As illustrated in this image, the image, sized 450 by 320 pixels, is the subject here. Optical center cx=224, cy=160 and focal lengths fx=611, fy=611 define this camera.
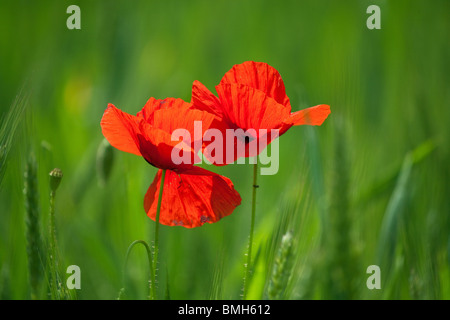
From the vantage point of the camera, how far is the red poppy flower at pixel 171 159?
0.42m

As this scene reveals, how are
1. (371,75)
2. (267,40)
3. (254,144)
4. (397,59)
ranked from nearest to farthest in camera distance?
1. (254,144)
2. (371,75)
3. (397,59)
4. (267,40)

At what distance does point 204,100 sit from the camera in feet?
1.45

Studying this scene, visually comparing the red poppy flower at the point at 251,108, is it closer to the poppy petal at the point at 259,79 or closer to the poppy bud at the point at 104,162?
the poppy petal at the point at 259,79

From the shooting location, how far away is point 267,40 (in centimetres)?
175

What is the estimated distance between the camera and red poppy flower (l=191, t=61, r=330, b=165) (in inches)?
16.8

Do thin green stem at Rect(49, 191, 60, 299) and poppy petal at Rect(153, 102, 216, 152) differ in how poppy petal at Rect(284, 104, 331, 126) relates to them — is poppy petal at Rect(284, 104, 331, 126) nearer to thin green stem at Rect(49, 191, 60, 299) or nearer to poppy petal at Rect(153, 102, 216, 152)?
poppy petal at Rect(153, 102, 216, 152)

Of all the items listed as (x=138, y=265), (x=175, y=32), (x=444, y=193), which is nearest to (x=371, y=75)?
(x=444, y=193)

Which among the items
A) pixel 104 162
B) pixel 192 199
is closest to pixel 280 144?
pixel 104 162

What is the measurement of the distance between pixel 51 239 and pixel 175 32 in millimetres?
1455

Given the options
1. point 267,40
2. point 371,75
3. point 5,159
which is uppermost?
point 267,40

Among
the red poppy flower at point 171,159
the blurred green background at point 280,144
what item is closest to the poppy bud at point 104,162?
the blurred green background at point 280,144

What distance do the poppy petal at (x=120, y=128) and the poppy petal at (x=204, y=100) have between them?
0.05m

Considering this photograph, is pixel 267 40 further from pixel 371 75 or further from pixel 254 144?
pixel 254 144
